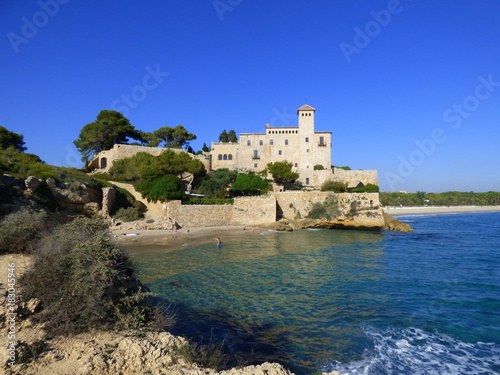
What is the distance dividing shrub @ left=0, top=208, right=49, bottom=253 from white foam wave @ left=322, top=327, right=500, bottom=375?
7376mm

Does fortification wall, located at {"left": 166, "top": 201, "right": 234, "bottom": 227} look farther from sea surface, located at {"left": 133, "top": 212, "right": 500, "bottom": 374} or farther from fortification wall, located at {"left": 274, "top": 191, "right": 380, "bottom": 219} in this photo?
sea surface, located at {"left": 133, "top": 212, "right": 500, "bottom": 374}

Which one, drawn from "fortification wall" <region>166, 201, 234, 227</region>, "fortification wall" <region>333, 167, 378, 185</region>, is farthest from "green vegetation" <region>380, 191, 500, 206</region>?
"fortification wall" <region>166, 201, 234, 227</region>

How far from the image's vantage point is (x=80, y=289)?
424 cm

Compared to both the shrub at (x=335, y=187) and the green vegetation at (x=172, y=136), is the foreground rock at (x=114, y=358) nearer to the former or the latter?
the shrub at (x=335, y=187)

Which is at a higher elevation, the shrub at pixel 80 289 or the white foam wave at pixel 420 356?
the shrub at pixel 80 289

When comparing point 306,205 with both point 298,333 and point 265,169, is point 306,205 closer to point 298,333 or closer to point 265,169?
point 265,169

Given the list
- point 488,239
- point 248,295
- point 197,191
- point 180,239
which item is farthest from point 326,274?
point 197,191

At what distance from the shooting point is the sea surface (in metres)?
5.49

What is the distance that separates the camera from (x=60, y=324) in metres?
4.06

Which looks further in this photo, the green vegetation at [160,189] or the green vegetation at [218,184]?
the green vegetation at [218,184]

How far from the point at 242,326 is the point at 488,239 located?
919 inches

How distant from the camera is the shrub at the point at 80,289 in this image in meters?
4.18

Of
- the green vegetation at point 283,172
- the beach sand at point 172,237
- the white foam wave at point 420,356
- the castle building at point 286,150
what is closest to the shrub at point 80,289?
the white foam wave at point 420,356

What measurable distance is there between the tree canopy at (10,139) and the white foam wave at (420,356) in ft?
126
